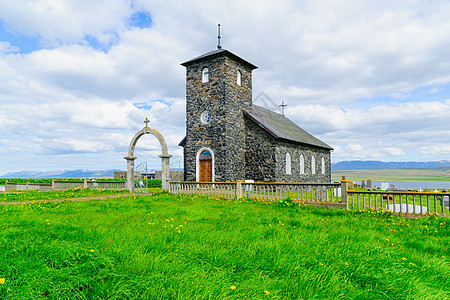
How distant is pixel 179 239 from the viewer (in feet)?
16.0

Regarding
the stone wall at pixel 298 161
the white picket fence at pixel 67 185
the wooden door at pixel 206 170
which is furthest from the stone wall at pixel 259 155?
the white picket fence at pixel 67 185

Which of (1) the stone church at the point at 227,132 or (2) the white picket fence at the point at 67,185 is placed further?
(2) the white picket fence at the point at 67,185

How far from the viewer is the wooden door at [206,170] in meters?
20.5

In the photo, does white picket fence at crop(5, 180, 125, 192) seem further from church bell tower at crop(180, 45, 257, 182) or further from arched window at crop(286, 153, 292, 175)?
arched window at crop(286, 153, 292, 175)

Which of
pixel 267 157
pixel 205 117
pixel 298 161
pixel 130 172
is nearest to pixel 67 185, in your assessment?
pixel 130 172

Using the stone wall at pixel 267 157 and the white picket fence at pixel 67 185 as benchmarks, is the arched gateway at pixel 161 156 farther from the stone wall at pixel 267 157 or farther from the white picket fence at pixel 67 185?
the stone wall at pixel 267 157

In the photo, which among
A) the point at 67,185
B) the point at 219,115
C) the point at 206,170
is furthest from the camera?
the point at 67,185

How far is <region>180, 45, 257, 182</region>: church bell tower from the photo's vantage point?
1992 cm

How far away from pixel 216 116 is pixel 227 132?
5.09ft

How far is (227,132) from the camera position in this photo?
19797mm

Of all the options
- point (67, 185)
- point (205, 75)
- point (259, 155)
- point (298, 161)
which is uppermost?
point (205, 75)

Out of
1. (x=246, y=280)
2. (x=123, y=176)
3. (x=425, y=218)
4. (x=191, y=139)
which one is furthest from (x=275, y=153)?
(x=123, y=176)

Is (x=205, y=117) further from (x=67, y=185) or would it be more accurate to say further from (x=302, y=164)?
(x=67, y=185)

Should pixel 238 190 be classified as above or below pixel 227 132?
below
